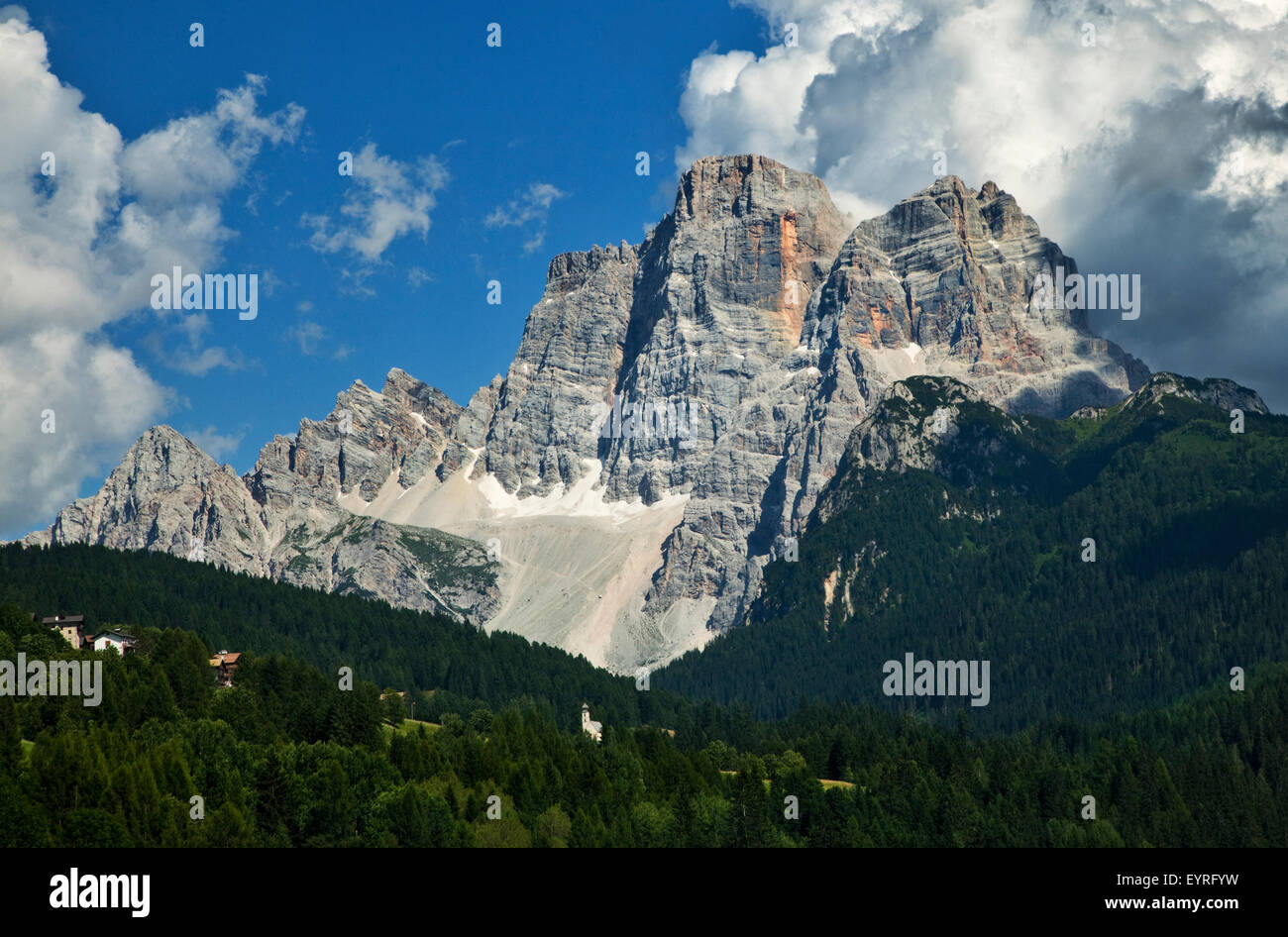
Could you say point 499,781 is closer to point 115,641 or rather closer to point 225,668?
point 225,668

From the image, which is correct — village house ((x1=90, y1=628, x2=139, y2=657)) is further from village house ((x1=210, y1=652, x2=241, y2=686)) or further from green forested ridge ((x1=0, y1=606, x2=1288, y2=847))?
village house ((x1=210, y1=652, x2=241, y2=686))

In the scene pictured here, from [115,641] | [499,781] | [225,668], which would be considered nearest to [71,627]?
[115,641]

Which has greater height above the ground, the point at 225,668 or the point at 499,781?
the point at 225,668

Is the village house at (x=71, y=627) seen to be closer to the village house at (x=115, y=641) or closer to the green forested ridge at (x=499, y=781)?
the village house at (x=115, y=641)

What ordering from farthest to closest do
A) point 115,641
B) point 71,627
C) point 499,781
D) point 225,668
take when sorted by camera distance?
point 71,627 → point 225,668 → point 115,641 → point 499,781
